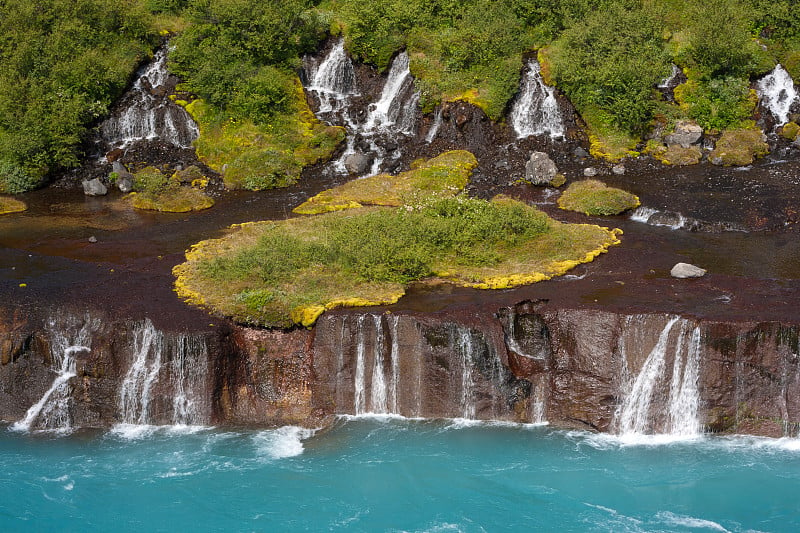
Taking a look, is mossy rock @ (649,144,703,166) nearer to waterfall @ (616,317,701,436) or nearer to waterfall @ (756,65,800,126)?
waterfall @ (756,65,800,126)

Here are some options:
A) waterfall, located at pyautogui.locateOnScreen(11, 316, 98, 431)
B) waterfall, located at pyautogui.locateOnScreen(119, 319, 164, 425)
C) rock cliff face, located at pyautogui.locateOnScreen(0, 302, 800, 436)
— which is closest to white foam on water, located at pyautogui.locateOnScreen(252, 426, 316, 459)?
rock cliff face, located at pyautogui.locateOnScreen(0, 302, 800, 436)

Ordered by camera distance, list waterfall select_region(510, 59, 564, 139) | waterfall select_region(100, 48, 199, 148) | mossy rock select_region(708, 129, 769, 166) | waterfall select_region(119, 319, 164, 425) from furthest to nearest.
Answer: waterfall select_region(100, 48, 199, 148), waterfall select_region(510, 59, 564, 139), mossy rock select_region(708, 129, 769, 166), waterfall select_region(119, 319, 164, 425)

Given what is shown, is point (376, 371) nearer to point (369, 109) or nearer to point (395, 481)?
point (395, 481)

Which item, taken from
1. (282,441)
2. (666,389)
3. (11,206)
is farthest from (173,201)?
(666,389)

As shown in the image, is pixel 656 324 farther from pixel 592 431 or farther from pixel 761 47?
pixel 761 47

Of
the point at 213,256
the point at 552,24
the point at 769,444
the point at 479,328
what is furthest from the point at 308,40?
the point at 769,444

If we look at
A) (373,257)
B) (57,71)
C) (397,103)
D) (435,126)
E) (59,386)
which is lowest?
(59,386)
